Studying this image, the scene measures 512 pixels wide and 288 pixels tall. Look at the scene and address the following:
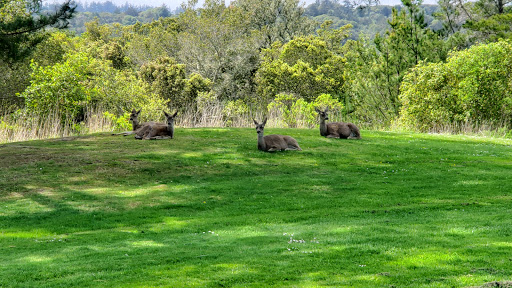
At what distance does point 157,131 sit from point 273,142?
180 inches

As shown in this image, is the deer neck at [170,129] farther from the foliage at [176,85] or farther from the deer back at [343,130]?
the foliage at [176,85]

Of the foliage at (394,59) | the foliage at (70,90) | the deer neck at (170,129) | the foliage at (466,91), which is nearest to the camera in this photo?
the deer neck at (170,129)

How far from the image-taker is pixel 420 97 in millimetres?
30469

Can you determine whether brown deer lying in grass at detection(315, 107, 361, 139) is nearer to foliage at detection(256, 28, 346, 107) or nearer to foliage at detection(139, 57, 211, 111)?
foliage at detection(139, 57, 211, 111)

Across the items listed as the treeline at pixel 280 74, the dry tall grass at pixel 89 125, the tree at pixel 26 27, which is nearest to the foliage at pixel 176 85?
the treeline at pixel 280 74

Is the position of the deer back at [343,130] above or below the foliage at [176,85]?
below

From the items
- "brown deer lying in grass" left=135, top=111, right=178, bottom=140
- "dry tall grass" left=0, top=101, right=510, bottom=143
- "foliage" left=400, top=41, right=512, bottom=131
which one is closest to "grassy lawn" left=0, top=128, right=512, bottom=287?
"brown deer lying in grass" left=135, top=111, right=178, bottom=140

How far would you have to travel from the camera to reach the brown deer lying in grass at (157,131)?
19.9 meters

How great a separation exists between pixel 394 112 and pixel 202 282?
32.8 meters

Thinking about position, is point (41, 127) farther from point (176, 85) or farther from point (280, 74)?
point (280, 74)

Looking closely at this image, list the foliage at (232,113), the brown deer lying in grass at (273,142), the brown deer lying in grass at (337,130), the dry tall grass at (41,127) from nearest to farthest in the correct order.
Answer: the brown deer lying in grass at (273,142) → the brown deer lying in grass at (337,130) → the dry tall grass at (41,127) → the foliage at (232,113)

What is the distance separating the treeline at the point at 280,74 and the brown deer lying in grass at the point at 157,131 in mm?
4967

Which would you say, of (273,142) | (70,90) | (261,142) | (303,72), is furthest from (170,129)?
(303,72)

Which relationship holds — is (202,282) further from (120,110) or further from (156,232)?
(120,110)
